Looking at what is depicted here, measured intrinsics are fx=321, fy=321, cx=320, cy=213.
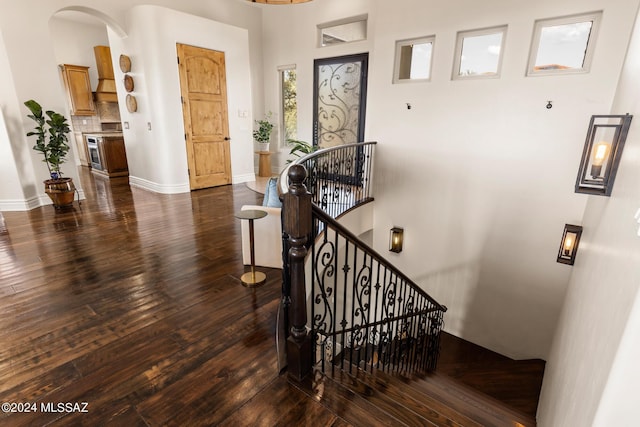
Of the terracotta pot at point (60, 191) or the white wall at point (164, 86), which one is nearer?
the terracotta pot at point (60, 191)

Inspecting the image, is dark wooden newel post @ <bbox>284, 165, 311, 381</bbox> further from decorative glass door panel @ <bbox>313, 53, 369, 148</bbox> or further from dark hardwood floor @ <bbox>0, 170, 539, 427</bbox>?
decorative glass door panel @ <bbox>313, 53, 369, 148</bbox>

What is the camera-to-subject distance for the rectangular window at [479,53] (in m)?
4.20

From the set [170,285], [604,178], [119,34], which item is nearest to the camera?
[604,178]

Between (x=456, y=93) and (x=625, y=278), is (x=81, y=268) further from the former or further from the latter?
(x=456, y=93)

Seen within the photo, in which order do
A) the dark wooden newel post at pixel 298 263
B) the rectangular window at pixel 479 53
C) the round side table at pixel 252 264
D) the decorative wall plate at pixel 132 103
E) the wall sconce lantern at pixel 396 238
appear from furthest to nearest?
the decorative wall plate at pixel 132 103 → the wall sconce lantern at pixel 396 238 → the rectangular window at pixel 479 53 → the round side table at pixel 252 264 → the dark wooden newel post at pixel 298 263

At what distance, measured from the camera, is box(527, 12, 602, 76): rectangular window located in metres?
3.66

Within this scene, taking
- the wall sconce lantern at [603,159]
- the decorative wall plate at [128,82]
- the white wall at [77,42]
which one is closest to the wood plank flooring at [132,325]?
the wall sconce lantern at [603,159]

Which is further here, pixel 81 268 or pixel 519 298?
pixel 519 298

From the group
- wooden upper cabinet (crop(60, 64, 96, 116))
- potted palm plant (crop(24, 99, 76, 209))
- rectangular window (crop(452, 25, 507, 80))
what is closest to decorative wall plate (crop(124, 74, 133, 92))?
potted palm plant (crop(24, 99, 76, 209))

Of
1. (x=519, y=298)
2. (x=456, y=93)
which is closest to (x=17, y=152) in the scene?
(x=456, y=93)

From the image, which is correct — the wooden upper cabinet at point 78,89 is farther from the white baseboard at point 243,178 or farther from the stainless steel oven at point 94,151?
the white baseboard at point 243,178

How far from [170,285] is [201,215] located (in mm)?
2199

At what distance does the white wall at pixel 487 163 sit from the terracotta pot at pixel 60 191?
4895 mm

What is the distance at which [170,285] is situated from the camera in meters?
2.86
